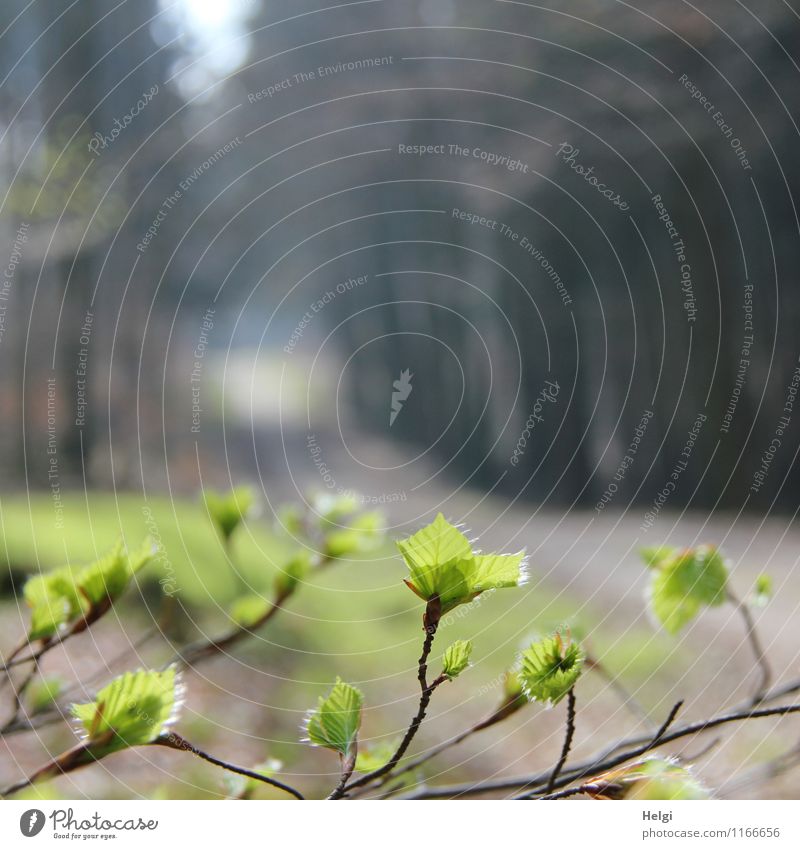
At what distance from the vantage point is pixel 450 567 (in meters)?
0.19

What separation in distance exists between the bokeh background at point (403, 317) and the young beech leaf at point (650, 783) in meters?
0.24

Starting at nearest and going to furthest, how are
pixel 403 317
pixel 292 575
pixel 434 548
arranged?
pixel 434 548, pixel 292 575, pixel 403 317

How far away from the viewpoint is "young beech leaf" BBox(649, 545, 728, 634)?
0.28 m

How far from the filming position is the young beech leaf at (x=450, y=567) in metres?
0.19

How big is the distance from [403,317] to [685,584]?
2581mm

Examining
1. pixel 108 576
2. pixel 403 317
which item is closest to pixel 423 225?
pixel 403 317

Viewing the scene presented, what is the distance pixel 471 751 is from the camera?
125cm

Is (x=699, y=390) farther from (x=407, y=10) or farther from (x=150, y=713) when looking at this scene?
(x=150, y=713)

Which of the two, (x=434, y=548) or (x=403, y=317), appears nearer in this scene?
(x=434, y=548)

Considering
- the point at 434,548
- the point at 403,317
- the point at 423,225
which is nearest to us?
the point at 434,548

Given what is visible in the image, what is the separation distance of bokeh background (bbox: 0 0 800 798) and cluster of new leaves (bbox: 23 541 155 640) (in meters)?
0.20

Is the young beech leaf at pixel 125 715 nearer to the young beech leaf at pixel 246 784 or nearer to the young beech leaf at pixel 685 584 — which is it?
the young beech leaf at pixel 246 784

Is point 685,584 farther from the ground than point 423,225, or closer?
closer

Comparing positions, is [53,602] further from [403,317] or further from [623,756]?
[403,317]
